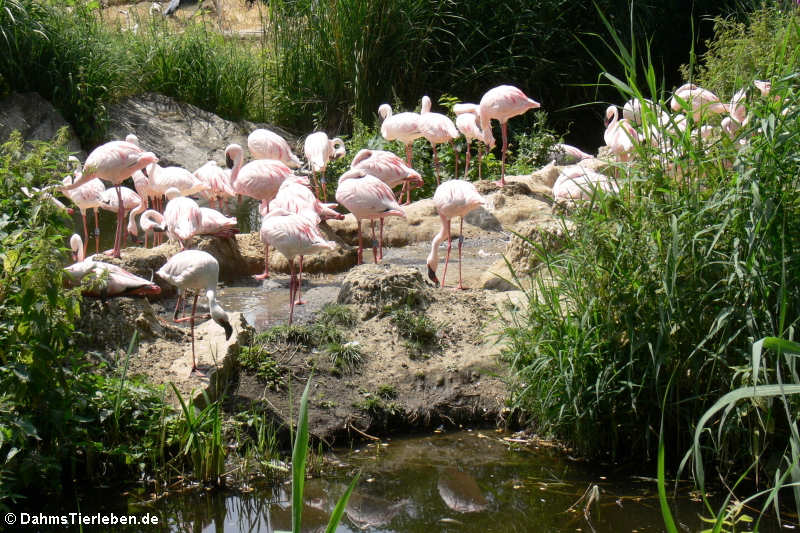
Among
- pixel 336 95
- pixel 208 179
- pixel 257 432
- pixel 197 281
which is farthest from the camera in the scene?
pixel 336 95

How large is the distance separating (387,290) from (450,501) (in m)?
1.63

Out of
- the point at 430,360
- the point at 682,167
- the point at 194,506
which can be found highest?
the point at 682,167

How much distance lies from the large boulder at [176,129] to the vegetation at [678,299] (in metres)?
9.24

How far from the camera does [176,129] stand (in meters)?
12.6

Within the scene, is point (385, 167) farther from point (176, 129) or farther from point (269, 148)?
point (176, 129)

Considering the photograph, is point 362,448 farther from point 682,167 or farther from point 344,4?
point 344,4

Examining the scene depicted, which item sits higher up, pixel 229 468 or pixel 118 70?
pixel 118 70

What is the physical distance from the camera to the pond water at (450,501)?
3.36 meters

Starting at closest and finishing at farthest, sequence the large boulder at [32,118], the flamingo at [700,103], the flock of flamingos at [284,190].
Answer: the flamingo at [700,103], the flock of flamingos at [284,190], the large boulder at [32,118]

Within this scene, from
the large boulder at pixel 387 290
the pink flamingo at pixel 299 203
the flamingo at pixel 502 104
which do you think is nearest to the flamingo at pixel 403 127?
the flamingo at pixel 502 104

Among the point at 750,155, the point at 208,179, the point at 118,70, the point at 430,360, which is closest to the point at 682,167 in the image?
the point at 750,155

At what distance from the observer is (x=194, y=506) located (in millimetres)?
3486

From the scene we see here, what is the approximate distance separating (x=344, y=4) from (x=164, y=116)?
129 inches

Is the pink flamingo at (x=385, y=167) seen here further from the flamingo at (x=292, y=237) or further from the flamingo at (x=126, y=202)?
the flamingo at (x=126, y=202)
